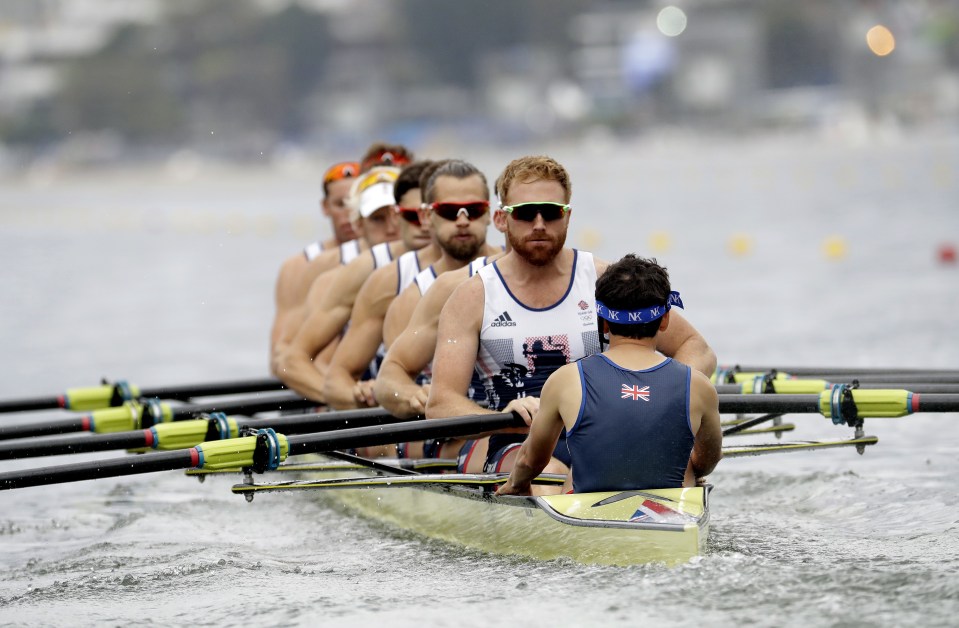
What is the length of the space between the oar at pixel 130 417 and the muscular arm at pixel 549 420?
287 cm

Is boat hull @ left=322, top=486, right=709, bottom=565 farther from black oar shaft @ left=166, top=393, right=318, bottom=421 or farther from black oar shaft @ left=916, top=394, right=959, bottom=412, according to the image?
black oar shaft @ left=166, top=393, right=318, bottom=421

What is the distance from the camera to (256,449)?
7238 mm

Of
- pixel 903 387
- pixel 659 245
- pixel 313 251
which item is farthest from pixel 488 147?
pixel 903 387

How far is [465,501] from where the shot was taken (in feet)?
24.1

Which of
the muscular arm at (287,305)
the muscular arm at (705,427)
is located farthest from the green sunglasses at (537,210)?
the muscular arm at (287,305)

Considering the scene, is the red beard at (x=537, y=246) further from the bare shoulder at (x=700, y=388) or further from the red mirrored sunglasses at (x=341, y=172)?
the red mirrored sunglasses at (x=341, y=172)

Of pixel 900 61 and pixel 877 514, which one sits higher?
pixel 900 61

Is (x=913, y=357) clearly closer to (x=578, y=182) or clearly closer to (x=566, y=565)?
(x=566, y=565)

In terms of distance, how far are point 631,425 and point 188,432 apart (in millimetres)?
2839

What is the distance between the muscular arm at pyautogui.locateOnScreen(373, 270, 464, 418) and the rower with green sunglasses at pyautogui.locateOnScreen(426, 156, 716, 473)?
33cm

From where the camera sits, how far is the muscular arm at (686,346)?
7.04 meters

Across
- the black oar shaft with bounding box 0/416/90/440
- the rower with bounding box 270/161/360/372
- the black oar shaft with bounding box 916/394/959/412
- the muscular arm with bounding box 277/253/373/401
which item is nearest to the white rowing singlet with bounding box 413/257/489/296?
the muscular arm with bounding box 277/253/373/401

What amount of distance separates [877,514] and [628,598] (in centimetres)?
271

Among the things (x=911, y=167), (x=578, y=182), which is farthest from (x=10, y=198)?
(x=911, y=167)
